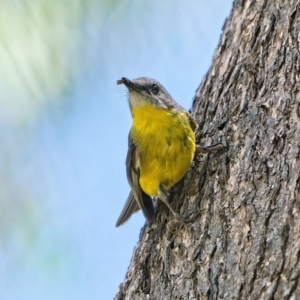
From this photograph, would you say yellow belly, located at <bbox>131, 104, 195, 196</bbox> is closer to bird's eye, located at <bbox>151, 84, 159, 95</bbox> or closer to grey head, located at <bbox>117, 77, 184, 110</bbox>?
grey head, located at <bbox>117, 77, 184, 110</bbox>

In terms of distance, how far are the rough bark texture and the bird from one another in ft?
0.33

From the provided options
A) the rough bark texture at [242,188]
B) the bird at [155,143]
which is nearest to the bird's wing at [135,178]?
the bird at [155,143]

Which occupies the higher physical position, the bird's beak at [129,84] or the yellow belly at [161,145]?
the bird's beak at [129,84]

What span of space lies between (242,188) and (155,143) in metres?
0.92

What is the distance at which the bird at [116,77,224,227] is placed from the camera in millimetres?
4066

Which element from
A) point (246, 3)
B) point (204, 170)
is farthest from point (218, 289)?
point (246, 3)

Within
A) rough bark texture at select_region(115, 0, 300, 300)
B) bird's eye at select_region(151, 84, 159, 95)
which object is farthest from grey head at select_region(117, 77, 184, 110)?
rough bark texture at select_region(115, 0, 300, 300)

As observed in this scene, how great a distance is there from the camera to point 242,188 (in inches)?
136

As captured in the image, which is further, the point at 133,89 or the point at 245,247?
the point at 133,89

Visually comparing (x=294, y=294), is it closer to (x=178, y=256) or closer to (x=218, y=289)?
(x=218, y=289)

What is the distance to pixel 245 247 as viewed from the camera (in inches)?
125

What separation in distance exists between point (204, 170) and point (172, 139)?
1.23 feet

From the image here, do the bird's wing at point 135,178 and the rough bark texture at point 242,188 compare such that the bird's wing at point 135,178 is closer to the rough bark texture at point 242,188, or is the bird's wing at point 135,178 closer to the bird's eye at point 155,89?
the rough bark texture at point 242,188

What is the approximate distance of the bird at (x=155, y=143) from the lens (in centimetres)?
407
